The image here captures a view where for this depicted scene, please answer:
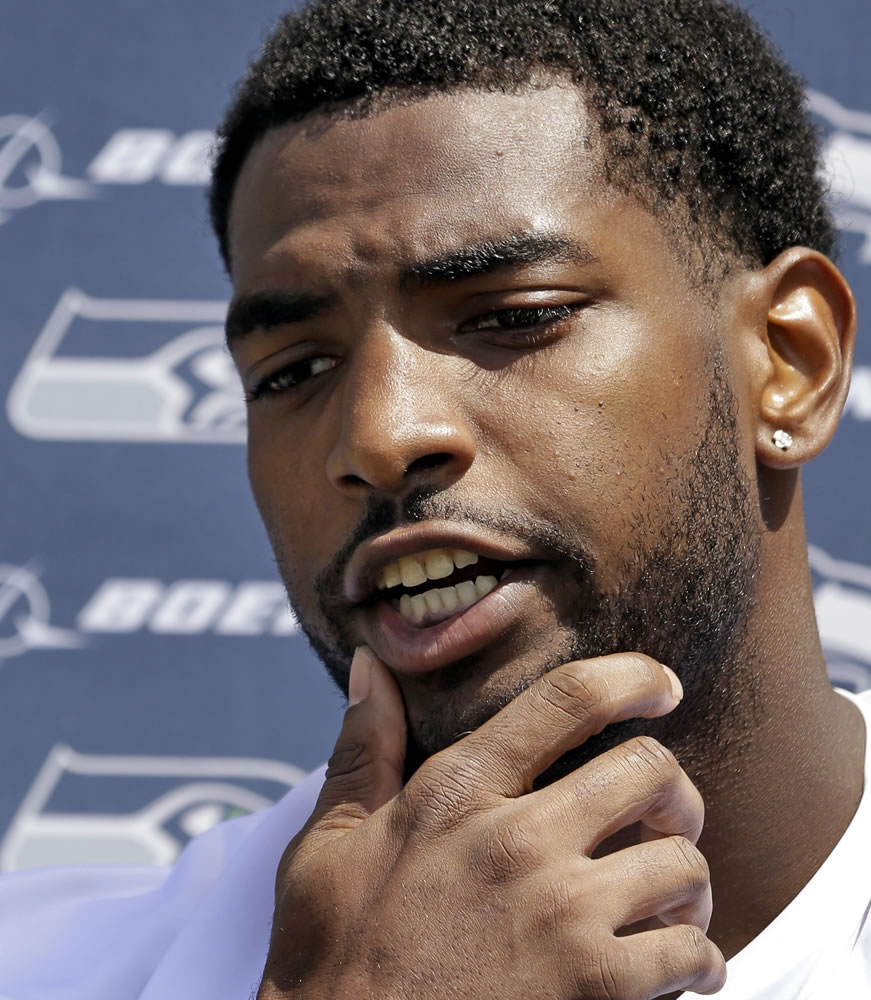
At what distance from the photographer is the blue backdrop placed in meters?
2.57

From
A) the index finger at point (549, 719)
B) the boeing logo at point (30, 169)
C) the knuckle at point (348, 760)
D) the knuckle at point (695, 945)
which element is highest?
the boeing logo at point (30, 169)

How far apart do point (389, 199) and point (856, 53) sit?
156 centimetres

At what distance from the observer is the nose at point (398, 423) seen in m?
1.34

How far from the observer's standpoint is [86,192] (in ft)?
8.58

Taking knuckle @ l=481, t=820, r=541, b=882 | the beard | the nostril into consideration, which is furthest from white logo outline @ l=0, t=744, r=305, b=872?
knuckle @ l=481, t=820, r=541, b=882

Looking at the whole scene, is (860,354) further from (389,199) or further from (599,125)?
(389,199)

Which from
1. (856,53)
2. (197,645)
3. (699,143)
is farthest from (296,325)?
(856,53)

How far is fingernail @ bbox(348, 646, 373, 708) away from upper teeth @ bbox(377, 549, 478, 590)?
0.12 m

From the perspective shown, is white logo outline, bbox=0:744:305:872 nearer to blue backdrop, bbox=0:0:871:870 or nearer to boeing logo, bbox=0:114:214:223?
blue backdrop, bbox=0:0:871:870

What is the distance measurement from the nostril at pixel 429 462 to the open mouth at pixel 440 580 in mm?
99

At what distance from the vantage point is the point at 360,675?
142 centimetres

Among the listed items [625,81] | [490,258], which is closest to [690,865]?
[490,258]

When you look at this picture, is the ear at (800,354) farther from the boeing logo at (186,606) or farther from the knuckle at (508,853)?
the boeing logo at (186,606)

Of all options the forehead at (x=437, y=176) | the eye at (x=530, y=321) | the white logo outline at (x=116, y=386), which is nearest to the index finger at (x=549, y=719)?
the eye at (x=530, y=321)
